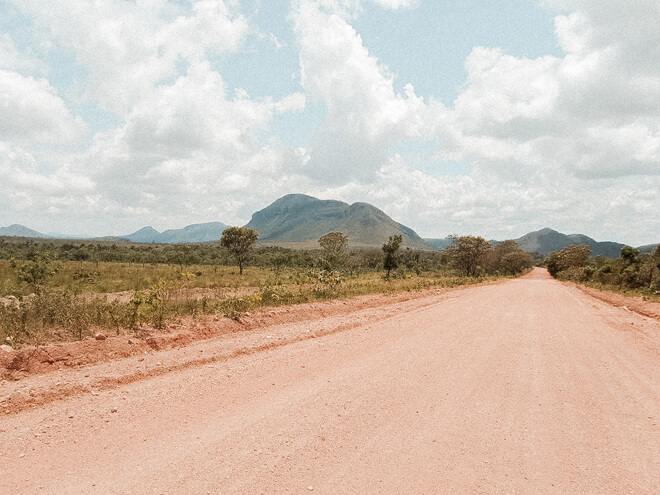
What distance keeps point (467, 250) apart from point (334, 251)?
40083 mm

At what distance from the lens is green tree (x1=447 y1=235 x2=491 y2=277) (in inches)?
2309

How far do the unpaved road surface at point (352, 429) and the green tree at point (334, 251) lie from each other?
582 inches

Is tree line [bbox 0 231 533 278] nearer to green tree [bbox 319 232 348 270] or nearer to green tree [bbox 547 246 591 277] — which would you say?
green tree [bbox 319 232 348 270]

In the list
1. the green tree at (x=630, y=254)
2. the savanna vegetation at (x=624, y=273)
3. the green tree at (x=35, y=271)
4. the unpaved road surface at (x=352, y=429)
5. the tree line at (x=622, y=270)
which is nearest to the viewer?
the unpaved road surface at (x=352, y=429)

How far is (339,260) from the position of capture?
77.9ft

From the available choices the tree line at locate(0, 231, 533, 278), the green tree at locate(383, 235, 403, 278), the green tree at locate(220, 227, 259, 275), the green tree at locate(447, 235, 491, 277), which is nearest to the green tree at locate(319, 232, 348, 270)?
the tree line at locate(0, 231, 533, 278)

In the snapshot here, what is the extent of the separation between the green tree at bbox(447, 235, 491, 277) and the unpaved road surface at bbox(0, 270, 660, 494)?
5287 centimetres

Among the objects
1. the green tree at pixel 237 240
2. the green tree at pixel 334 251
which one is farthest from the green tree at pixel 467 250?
the green tree at pixel 334 251

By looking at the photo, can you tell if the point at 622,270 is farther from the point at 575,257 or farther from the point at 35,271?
the point at 35,271

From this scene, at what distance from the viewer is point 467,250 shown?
58875mm

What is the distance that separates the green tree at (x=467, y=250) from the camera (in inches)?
2309

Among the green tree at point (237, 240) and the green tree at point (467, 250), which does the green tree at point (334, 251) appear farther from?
the green tree at point (467, 250)

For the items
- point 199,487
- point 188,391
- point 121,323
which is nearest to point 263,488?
point 199,487

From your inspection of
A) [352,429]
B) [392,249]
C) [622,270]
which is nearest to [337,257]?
[352,429]
